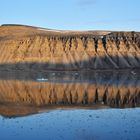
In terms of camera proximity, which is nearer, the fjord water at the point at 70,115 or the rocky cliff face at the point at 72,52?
the fjord water at the point at 70,115

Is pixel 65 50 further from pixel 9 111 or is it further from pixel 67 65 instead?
pixel 9 111

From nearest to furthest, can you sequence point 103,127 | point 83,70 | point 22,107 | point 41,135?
point 41,135 < point 103,127 < point 22,107 < point 83,70

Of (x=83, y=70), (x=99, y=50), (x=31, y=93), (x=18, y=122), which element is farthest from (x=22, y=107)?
(x=99, y=50)

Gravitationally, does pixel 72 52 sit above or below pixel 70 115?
below

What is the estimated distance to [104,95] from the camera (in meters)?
48.3

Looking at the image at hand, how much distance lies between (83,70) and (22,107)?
8165cm

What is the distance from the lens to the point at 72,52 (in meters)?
131

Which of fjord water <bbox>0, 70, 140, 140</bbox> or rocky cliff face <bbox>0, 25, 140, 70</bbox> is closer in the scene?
fjord water <bbox>0, 70, 140, 140</bbox>

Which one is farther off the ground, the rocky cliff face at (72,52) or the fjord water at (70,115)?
the fjord water at (70,115)

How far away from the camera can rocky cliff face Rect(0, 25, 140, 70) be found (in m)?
125

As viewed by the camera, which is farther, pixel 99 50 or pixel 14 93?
pixel 99 50

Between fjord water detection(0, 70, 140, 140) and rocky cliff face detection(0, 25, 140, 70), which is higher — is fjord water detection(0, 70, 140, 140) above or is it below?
above

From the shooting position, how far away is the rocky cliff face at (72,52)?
125 m

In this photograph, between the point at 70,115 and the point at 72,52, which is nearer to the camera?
the point at 70,115
